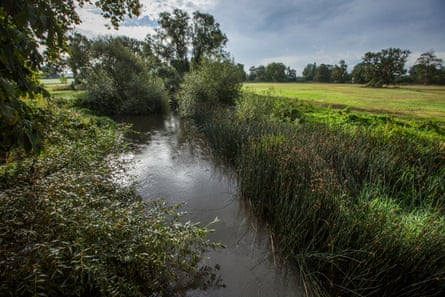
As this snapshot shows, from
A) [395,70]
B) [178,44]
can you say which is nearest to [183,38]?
[178,44]

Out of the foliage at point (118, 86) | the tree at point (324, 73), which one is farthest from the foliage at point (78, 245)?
the tree at point (324, 73)

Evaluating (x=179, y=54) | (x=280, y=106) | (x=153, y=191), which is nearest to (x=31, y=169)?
(x=153, y=191)

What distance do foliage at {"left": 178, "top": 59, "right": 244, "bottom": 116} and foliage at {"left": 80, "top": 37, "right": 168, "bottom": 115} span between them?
4595 millimetres

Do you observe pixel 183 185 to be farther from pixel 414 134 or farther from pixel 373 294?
pixel 414 134

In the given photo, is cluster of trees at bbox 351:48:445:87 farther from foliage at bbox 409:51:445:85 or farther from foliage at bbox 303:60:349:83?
foliage at bbox 303:60:349:83

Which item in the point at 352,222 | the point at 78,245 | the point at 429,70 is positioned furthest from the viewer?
the point at 429,70

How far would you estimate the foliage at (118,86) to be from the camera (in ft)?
51.5

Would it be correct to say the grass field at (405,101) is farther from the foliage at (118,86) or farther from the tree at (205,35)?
the tree at (205,35)

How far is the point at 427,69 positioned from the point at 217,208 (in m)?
11.0

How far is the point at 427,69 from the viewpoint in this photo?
8523mm

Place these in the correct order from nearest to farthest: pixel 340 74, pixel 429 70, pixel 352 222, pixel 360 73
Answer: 1. pixel 352 222
2. pixel 429 70
3. pixel 360 73
4. pixel 340 74

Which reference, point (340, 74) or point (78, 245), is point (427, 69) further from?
point (340, 74)

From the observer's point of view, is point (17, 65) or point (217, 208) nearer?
point (17, 65)

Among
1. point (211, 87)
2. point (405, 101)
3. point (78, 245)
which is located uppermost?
point (211, 87)
